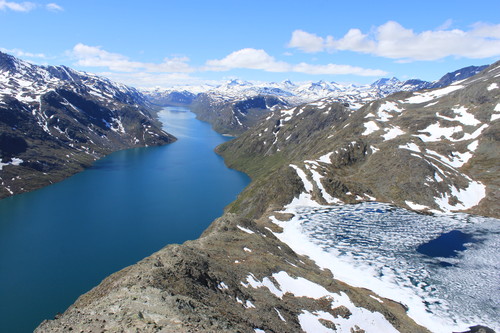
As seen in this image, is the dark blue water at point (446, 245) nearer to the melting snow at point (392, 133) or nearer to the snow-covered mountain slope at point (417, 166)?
the snow-covered mountain slope at point (417, 166)

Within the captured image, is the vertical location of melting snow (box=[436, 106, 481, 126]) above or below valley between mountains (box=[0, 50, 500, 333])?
above

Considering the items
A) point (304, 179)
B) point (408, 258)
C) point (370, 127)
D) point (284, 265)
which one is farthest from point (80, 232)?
point (370, 127)

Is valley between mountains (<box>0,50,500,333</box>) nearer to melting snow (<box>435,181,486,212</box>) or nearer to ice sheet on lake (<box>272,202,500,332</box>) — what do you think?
melting snow (<box>435,181,486,212</box>)

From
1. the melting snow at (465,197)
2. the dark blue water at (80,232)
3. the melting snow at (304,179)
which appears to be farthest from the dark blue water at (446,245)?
the dark blue water at (80,232)

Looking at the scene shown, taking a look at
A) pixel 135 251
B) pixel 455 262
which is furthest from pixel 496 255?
pixel 135 251

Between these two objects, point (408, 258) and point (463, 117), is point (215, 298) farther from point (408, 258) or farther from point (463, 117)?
point (463, 117)

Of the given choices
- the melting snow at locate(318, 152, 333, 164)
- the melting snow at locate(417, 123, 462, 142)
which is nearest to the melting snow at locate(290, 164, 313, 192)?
the melting snow at locate(318, 152, 333, 164)

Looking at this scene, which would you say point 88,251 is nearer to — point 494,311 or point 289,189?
point 289,189
